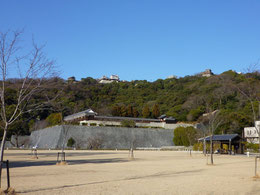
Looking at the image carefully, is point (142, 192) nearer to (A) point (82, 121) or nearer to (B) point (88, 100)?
(A) point (82, 121)

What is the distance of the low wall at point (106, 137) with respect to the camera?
48.7m

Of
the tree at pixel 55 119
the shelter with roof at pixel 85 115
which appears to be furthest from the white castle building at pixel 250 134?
the tree at pixel 55 119

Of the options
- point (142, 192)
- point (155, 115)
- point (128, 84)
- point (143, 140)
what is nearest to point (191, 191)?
point (142, 192)

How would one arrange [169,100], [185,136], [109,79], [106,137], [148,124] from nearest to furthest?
[106,137] < [185,136] < [148,124] < [169,100] < [109,79]

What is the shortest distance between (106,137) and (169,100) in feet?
138

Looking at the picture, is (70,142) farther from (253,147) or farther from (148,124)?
A: (253,147)

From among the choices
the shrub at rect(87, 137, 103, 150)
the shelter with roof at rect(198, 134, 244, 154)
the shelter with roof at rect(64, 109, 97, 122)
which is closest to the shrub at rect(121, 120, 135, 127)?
the shelter with roof at rect(64, 109, 97, 122)

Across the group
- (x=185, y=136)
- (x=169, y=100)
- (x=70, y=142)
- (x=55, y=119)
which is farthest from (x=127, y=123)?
(x=169, y=100)

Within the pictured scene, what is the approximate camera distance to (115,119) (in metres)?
62.4

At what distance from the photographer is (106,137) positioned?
170 feet

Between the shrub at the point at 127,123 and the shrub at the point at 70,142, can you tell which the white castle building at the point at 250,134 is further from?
the shrub at the point at 70,142

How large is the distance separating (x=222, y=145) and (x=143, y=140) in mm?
19348

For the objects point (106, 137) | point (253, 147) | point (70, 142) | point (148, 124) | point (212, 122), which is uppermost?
point (148, 124)

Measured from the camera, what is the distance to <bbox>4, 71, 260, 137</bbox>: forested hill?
56.5 metres
